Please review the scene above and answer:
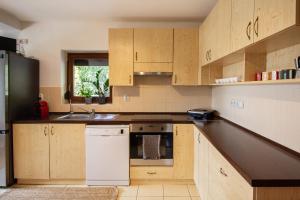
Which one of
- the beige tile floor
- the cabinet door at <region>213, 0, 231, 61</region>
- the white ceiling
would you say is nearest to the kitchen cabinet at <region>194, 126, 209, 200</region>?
the beige tile floor

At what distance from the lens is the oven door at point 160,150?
3.01 m

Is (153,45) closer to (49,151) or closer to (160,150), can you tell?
(160,150)

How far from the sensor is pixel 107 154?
299cm

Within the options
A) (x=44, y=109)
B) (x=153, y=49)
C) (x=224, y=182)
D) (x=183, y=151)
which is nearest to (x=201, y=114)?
(x=183, y=151)

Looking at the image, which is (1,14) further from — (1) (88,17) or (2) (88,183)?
(2) (88,183)

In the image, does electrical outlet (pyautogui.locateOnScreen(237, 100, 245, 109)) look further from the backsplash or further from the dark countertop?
the backsplash

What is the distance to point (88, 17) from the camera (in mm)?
3385

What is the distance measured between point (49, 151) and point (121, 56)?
5.17ft

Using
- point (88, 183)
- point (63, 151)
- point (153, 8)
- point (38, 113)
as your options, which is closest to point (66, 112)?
point (38, 113)

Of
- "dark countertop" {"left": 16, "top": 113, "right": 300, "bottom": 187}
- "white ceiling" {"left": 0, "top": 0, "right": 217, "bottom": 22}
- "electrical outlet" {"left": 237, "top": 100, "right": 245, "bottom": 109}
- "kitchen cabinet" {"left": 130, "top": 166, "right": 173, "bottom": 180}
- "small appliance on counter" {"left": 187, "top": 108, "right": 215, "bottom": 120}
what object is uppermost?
"white ceiling" {"left": 0, "top": 0, "right": 217, "bottom": 22}

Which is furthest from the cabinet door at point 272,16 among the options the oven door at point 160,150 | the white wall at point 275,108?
the oven door at point 160,150

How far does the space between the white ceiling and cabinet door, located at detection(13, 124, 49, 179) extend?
4.95 ft

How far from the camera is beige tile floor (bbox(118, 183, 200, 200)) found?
2.77 meters


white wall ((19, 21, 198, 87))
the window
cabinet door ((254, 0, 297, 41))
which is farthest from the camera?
the window
